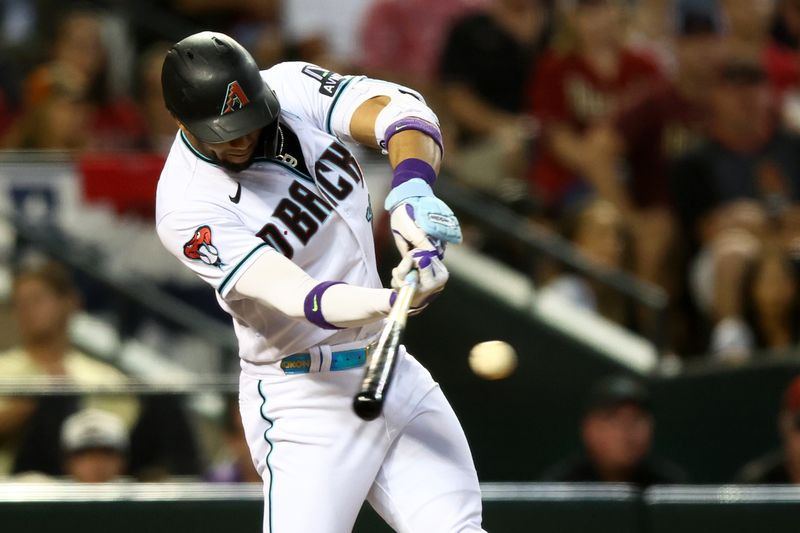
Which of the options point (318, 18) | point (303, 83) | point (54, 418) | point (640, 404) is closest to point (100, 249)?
point (54, 418)

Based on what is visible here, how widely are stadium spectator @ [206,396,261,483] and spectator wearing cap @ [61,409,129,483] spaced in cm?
49

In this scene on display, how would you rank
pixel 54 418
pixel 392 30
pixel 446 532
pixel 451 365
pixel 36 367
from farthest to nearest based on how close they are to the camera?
1. pixel 392 30
2. pixel 451 365
3. pixel 36 367
4. pixel 54 418
5. pixel 446 532

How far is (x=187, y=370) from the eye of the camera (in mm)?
7590

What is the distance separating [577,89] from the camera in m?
8.56

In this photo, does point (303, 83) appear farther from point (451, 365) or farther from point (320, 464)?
point (451, 365)

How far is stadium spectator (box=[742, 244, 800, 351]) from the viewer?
7777 mm

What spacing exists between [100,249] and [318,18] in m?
2.13

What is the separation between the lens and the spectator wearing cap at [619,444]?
6.60 metres

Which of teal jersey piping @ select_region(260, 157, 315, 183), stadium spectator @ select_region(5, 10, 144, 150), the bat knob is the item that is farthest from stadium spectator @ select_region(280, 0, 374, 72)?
the bat knob

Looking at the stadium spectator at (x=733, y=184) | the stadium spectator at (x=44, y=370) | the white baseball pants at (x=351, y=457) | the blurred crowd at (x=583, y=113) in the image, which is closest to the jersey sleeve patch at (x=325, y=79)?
the white baseball pants at (x=351, y=457)

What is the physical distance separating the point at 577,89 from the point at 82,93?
116 inches

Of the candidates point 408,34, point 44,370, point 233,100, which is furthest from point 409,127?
point 408,34

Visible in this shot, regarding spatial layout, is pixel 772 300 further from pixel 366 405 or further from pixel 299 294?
pixel 366 405

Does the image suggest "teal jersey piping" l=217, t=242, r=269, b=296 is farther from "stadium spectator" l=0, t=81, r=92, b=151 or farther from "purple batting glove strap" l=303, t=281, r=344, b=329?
"stadium spectator" l=0, t=81, r=92, b=151
